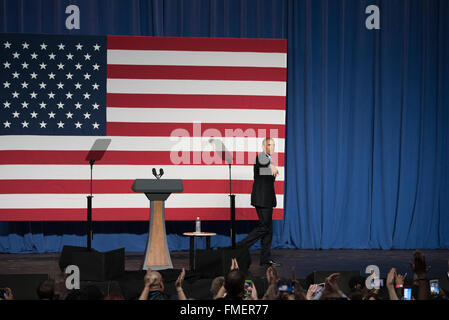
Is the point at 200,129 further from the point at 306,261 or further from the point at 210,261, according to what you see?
the point at 210,261

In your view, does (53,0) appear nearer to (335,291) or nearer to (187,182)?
(187,182)

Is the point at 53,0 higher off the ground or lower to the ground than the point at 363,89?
higher

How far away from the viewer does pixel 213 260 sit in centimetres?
446

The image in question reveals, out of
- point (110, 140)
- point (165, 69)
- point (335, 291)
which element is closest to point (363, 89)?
point (165, 69)

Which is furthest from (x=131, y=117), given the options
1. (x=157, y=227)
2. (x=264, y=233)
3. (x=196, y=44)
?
(x=264, y=233)

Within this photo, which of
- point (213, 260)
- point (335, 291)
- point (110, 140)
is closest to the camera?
point (335, 291)

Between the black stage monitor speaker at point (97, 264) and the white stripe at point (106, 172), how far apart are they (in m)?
1.74

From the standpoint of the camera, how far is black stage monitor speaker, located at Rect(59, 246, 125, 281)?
4355 mm

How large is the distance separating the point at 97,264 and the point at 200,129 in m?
2.54

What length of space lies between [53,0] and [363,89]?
4.72 m

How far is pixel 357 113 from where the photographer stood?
7051mm

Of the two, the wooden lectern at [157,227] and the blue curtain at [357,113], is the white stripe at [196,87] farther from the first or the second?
the wooden lectern at [157,227]

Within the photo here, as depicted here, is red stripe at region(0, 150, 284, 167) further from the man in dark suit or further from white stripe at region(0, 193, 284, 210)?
the man in dark suit

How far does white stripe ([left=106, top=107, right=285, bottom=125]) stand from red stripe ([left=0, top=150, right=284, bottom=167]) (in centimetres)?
44
